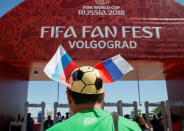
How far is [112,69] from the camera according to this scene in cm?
160

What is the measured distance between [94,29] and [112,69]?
578 centimetres

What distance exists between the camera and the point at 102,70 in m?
1.57

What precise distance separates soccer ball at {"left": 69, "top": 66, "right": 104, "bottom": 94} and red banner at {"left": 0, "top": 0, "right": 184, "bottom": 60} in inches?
222

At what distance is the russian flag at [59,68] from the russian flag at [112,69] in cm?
25

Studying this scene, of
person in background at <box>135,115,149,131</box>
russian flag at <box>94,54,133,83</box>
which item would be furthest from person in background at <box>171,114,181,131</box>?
russian flag at <box>94,54,133,83</box>

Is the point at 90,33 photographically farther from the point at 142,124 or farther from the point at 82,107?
the point at 82,107

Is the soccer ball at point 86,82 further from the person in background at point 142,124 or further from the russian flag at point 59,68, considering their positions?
the person in background at point 142,124

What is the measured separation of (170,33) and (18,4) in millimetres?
6119

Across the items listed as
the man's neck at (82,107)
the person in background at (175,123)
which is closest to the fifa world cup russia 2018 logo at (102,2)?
the person in background at (175,123)

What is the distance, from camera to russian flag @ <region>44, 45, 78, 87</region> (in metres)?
1.29

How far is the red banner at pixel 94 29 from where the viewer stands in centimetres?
689

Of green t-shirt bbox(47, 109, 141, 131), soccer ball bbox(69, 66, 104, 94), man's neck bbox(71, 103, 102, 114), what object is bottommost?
green t-shirt bbox(47, 109, 141, 131)

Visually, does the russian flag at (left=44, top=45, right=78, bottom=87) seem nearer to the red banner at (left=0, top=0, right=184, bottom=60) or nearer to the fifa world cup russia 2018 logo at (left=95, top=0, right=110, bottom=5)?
the red banner at (left=0, top=0, right=184, bottom=60)

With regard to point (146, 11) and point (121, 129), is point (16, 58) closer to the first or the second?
point (146, 11)
